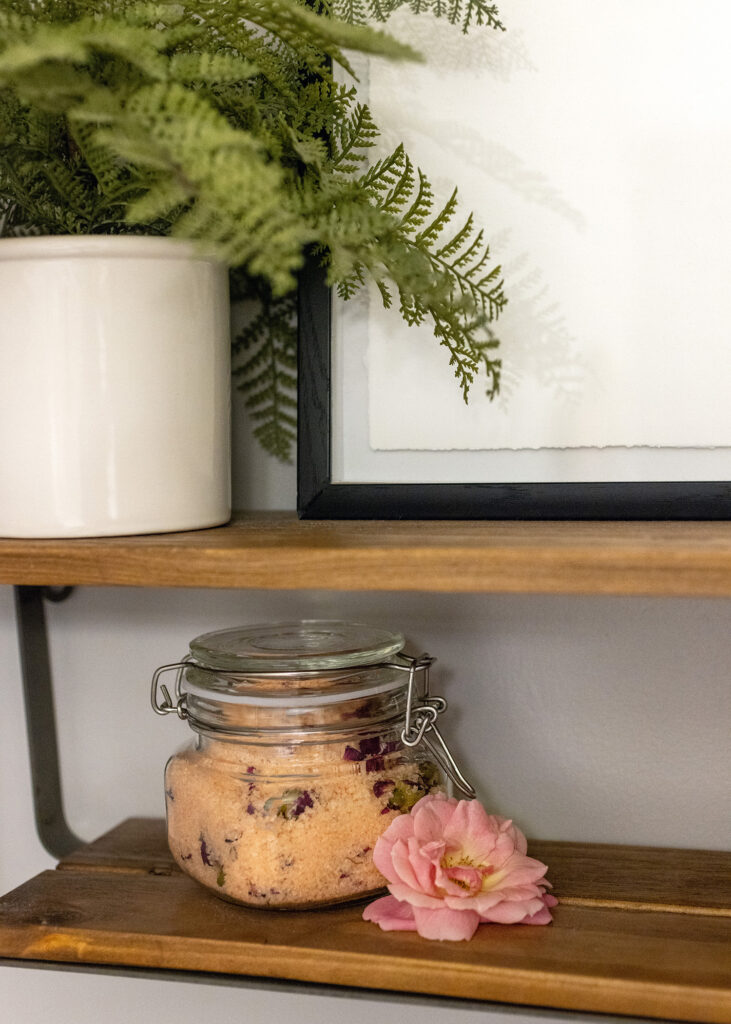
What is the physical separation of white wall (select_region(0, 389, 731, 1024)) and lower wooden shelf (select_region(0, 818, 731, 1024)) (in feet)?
0.13

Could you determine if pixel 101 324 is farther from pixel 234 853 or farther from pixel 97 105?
pixel 234 853

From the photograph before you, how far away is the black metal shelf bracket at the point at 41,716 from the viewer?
0.68 metres

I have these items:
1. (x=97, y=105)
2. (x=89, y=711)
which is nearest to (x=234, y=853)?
(x=89, y=711)

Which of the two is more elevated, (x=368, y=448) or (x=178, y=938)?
(x=368, y=448)

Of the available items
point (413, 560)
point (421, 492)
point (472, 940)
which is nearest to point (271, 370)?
point (421, 492)

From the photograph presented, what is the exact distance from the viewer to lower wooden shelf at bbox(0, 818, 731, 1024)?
451 millimetres

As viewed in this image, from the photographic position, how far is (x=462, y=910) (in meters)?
0.49

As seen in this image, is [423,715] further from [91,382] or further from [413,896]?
[91,382]

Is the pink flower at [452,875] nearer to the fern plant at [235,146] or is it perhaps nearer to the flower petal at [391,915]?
the flower petal at [391,915]

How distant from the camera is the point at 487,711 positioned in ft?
2.06

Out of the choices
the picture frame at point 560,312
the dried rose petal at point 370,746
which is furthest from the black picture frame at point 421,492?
the dried rose petal at point 370,746

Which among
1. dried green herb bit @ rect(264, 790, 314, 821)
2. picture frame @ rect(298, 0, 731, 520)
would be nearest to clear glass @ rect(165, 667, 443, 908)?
dried green herb bit @ rect(264, 790, 314, 821)

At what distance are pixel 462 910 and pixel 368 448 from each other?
248 millimetres

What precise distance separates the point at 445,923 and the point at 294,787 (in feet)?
0.31
